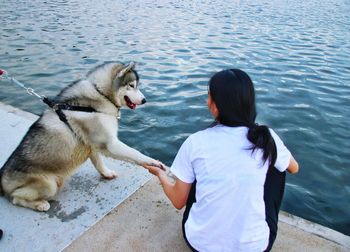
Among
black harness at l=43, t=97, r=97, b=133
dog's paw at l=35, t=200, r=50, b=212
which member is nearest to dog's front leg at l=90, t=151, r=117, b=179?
black harness at l=43, t=97, r=97, b=133

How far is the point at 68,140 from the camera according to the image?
136 inches

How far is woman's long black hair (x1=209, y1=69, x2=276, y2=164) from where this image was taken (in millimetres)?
2268

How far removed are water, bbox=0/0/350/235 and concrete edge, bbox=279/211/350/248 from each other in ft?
3.19

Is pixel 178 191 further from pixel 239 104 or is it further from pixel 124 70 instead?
pixel 124 70

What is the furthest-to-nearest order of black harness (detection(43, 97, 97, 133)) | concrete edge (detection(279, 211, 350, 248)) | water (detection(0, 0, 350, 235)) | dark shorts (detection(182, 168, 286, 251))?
water (detection(0, 0, 350, 235))
black harness (detection(43, 97, 97, 133))
concrete edge (detection(279, 211, 350, 248))
dark shorts (detection(182, 168, 286, 251))

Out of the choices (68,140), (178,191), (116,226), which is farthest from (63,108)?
(178,191)

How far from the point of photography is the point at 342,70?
393 inches

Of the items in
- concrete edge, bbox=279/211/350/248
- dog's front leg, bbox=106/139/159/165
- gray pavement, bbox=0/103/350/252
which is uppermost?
dog's front leg, bbox=106/139/159/165

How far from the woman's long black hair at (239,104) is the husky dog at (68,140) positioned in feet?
4.31

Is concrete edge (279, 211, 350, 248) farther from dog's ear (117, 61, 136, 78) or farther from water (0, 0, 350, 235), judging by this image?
dog's ear (117, 61, 136, 78)

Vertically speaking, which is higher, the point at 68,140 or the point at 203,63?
the point at 68,140

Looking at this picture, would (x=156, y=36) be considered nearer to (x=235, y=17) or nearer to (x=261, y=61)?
(x=261, y=61)

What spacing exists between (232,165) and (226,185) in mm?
140

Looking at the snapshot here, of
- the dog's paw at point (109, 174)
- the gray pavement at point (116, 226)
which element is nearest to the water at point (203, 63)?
the gray pavement at point (116, 226)
